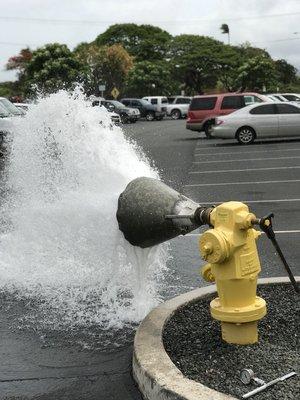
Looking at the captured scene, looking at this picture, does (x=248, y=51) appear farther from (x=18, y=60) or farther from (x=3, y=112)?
(x=3, y=112)

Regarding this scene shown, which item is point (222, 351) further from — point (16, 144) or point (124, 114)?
point (124, 114)

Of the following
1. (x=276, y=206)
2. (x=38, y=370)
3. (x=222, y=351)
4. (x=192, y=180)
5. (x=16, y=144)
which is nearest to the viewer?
(x=222, y=351)

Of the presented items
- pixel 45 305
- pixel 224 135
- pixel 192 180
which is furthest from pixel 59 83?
pixel 45 305

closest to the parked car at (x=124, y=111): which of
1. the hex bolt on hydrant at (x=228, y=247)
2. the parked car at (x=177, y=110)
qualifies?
the parked car at (x=177, y=110)

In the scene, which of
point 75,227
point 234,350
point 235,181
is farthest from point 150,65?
point 234,350

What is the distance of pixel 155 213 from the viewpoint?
4441 millimetres

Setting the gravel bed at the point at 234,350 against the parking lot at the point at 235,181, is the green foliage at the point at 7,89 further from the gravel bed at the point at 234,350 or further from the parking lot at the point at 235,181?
the gravel bed at the point at 234,350

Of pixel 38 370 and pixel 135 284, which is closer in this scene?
pixel 38 370

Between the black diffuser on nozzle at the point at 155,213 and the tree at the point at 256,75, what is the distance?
6557 centimetres

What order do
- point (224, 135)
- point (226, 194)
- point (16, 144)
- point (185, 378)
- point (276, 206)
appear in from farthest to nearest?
1. point (224, 135)
2. point (226, 194)
3. point (276, 206)
4. point (16, 144)
5. point (185, 378)

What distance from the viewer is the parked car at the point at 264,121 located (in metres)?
22.4

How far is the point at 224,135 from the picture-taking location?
23.0 m

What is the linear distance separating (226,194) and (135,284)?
6.50 metres

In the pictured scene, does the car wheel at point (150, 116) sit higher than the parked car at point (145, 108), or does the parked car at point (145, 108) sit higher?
the parked car at point (145, 108)
